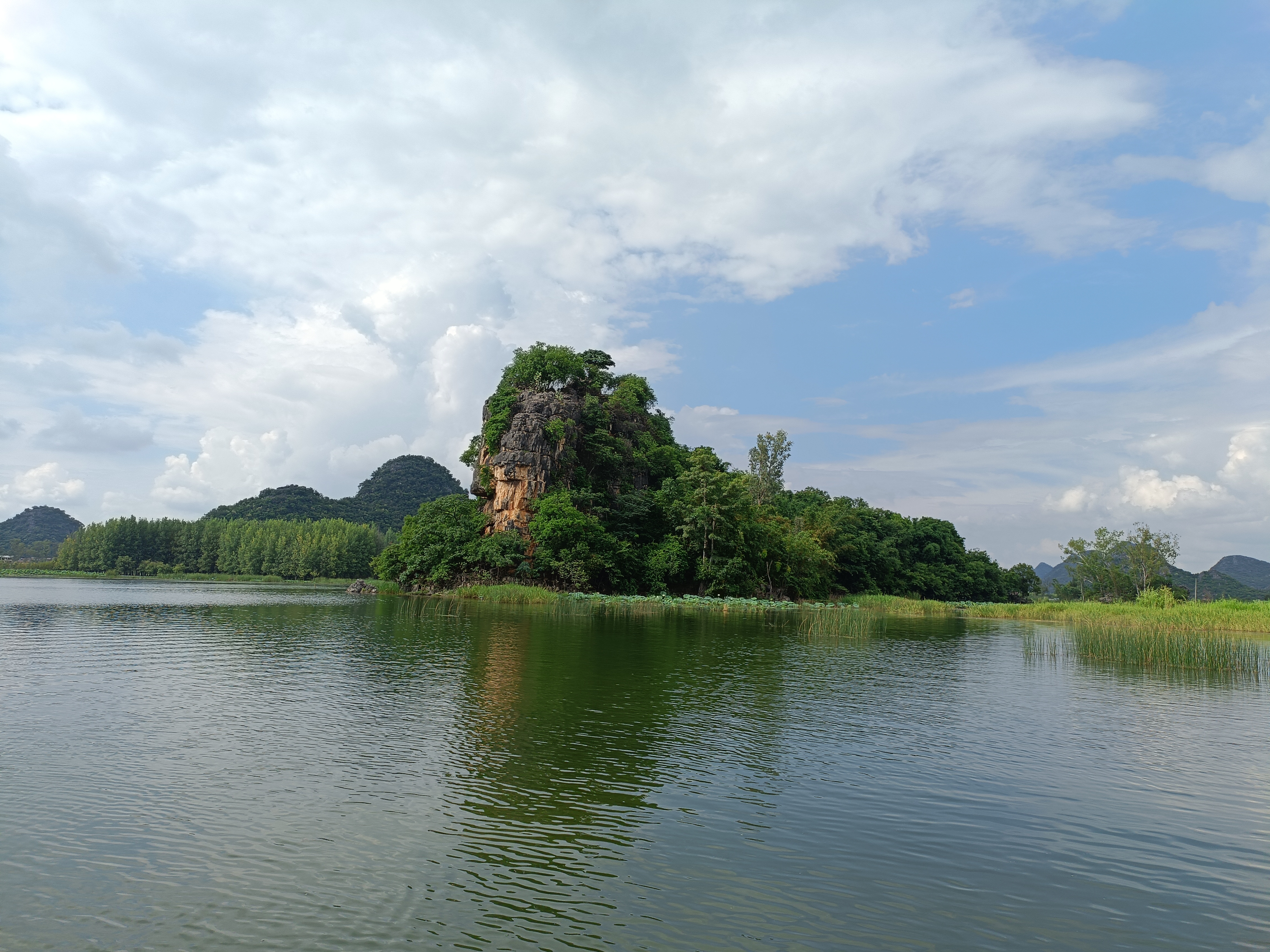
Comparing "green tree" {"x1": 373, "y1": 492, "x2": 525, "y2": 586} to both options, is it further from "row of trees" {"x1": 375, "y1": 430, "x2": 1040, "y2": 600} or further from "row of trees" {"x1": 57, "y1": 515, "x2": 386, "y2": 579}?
"row of trees" {"x1": 57, "y1": 515, "x2": 386, "y2": 579}

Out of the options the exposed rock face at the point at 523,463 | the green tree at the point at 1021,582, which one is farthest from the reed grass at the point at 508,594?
the green tree at the point at 1021,582

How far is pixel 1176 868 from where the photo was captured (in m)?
9.29

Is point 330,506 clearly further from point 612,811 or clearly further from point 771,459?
point 612,811

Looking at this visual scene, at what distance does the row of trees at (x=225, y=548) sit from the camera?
122625 mm

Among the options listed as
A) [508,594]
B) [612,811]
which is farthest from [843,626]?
[612,811]

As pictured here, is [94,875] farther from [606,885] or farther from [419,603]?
[419,603]

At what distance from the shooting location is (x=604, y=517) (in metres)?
80.1

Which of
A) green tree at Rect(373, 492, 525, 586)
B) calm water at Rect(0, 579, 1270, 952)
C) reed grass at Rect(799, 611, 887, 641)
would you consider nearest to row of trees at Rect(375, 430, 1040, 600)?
green tree at Rect(373, 492, 525, 586)

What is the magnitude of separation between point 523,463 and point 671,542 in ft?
58.6

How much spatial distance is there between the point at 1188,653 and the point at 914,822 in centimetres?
2597

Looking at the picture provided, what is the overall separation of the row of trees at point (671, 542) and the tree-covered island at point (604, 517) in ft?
0.54

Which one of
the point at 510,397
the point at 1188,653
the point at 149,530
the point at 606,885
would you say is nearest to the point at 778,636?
the point at 1188,653

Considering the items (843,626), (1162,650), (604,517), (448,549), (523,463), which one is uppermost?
(523,463)

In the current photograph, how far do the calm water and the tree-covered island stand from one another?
48943 mm
